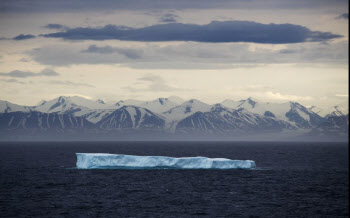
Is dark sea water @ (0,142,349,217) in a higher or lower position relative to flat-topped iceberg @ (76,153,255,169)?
lower

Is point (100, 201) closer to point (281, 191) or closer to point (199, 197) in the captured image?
point (199, 197)

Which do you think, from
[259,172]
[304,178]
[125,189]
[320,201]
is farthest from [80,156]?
[320,201]

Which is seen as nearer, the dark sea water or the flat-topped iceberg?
the dark sea water

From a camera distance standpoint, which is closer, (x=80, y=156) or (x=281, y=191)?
(x=281, y=191)

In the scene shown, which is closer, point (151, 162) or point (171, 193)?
point (171, 193)

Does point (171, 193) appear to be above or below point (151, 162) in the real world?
below

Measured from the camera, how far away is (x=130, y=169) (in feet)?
302

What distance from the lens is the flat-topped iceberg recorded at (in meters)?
86.9

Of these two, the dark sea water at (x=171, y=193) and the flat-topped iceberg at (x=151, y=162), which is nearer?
the dark sea water at (x=171, y=193)

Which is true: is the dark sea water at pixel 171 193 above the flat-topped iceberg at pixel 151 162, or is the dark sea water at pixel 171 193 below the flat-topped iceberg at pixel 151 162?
below

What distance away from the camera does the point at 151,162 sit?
8888 cm

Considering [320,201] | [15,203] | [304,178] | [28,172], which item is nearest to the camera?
[15,203]

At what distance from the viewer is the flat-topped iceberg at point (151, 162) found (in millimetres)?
86875

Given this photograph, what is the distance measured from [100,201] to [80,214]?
7758 millimetres
